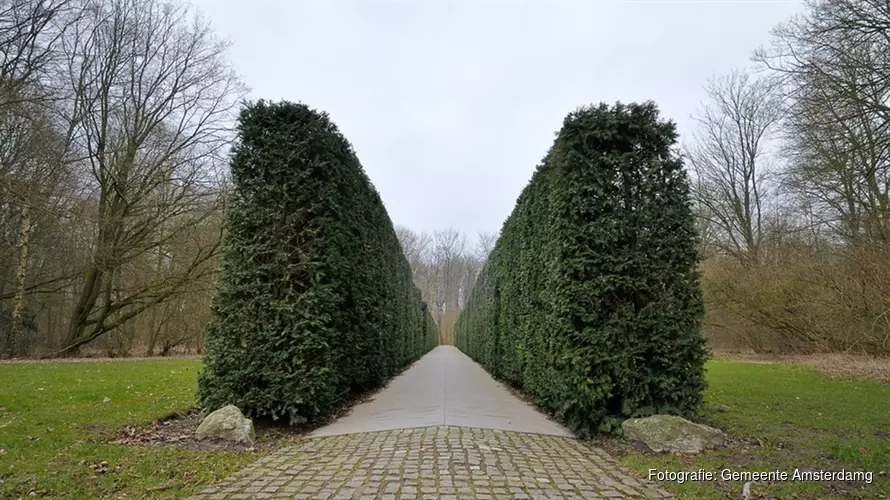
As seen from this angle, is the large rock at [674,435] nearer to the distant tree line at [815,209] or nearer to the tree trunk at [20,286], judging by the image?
the distant tree line at [815,209]

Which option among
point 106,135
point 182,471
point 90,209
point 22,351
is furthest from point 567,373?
point 22,351

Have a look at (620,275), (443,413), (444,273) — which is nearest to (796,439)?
(620,275)

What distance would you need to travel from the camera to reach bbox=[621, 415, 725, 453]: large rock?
4652mm

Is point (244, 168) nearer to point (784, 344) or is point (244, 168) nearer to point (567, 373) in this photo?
point (567, 373)

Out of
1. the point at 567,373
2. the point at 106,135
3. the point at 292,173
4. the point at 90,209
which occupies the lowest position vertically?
the point at 567,373

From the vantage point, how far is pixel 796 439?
4961 millimetres

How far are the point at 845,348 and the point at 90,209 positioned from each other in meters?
24.9

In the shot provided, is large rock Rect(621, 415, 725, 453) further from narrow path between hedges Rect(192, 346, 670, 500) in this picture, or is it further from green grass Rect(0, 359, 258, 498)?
green grass Rect(0, 359, 258, 498)

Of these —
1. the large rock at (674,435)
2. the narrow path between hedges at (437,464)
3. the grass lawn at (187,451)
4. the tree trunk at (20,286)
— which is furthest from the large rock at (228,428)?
the tree trunk at (20,286)

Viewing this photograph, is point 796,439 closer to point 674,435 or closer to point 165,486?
point 674,435

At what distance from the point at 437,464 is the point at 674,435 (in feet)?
7.98

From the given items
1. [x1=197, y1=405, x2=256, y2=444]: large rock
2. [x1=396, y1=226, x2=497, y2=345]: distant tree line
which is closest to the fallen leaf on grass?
[x1=197, y1=405, x2=256, y2=444]: large rock

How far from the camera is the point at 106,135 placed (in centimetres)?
1731

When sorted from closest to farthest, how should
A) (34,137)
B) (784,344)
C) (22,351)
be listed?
(34,137)
(22,351)
(784,344)
